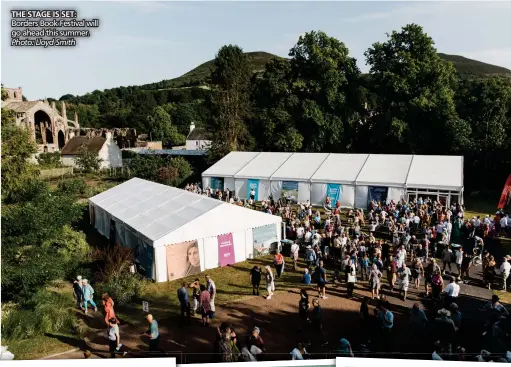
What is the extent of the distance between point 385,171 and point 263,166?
747 cm

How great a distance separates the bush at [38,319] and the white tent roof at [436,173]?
16064 mm

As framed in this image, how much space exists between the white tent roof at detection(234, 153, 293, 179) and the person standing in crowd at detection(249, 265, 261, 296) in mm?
12052

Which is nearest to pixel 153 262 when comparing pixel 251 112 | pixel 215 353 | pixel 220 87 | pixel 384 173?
pixel 215 353

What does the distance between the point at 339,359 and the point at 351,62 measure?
2708 centimetres

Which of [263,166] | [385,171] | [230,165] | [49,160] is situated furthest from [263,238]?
[49,160]

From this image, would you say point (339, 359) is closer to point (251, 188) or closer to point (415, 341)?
point (415, 341)

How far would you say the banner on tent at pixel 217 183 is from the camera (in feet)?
83.2

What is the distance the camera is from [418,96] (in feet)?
88.1

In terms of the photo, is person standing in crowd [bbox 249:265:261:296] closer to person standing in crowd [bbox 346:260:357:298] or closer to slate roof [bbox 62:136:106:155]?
person standing in crowd [bbox 346:260:357:298]

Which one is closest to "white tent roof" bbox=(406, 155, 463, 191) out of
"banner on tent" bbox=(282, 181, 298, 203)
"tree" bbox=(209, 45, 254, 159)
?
"banner on tent" bbox=(282, 181, 298, 203)

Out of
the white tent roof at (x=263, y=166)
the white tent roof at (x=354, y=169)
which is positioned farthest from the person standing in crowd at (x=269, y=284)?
the white tent roof at (x=263, y=166)

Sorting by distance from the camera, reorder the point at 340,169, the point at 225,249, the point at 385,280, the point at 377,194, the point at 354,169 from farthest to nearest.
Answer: the point at 340,169 → the point at 354,169 → the point at 377,194 → the point at 225,249 → the point at 385,280

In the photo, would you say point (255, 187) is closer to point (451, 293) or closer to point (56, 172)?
point (451, 293)

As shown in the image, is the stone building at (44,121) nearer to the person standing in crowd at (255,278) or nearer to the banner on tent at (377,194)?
the banner on tent at (377,194)
